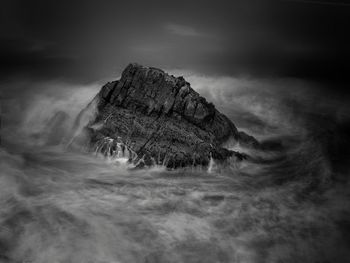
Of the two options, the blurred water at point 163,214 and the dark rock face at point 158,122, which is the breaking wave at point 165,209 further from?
the dark rock face at point 158,122

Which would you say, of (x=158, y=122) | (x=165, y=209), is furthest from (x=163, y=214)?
(x=158, y=122)

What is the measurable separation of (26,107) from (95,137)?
23.6 feet

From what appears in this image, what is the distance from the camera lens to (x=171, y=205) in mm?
9758

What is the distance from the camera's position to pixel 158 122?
12.4m

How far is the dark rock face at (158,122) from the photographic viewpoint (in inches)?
460

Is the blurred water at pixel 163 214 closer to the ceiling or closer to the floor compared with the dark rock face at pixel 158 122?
closer to the floor

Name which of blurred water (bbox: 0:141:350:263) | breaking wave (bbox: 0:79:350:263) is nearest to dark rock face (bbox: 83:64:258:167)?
breaking wave (bbox: 0:79:350:263)

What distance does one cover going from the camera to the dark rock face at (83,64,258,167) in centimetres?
1168

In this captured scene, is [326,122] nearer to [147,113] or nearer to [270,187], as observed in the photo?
[270,187]

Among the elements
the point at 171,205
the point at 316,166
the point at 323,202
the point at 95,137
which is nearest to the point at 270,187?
the point at 323,202

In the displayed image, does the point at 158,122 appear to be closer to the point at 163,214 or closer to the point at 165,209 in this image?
the point at 165,209

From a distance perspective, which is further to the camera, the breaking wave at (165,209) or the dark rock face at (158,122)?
the dark rock face at (158,122)

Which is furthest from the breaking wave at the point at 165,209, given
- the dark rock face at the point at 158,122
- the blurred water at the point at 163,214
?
the dark rock face at the point at 158,122

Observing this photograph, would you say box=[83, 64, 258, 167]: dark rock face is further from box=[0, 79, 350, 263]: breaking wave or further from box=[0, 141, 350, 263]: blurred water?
box=[0, 141, 350, 263]: blurred water
